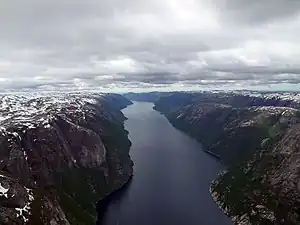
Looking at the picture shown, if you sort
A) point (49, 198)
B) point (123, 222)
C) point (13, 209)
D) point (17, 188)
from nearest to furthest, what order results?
point (13, 209) → point (17, 188) → point (49, 198) → point (123, 222)

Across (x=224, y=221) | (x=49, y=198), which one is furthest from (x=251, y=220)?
(x=49, y=198)

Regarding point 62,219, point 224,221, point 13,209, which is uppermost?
point 13,209

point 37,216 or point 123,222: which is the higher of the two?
point 37,216

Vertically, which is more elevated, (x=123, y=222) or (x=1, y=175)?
(x=1, y=175)

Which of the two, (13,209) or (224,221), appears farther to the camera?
(224,221)

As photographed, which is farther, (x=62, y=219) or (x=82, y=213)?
(x=82, y=213)

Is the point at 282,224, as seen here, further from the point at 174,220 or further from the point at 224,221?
the point at 174,220

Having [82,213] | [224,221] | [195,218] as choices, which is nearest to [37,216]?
[82,213]

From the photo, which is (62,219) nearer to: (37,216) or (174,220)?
(37,216)

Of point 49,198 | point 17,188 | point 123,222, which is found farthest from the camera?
point 123,222
